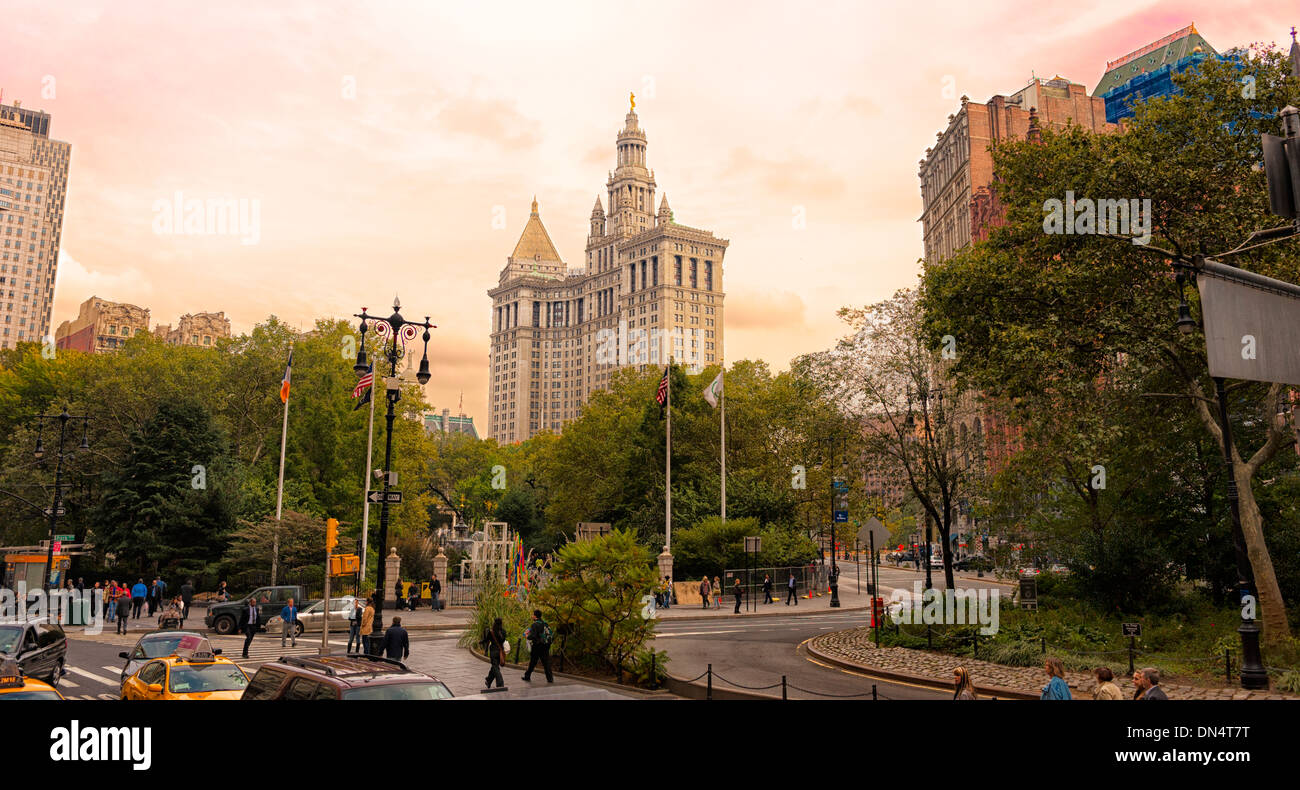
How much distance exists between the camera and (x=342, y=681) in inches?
347

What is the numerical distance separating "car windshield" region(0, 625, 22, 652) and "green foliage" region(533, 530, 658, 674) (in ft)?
36.5

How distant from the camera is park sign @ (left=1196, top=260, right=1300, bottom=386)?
761cm

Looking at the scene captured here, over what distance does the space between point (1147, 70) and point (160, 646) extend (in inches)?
5001

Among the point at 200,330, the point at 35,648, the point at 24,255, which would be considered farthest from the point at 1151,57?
the point at 24,255

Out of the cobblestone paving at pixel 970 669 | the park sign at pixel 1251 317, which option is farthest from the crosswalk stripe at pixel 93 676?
the park sign at pixel 1251 317

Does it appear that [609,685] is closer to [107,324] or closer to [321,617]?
[321,617]

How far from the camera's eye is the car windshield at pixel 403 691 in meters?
8.60

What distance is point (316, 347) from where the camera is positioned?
5644 centimetres

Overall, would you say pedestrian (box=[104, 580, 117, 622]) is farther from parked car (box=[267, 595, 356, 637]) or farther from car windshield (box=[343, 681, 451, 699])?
car windshield (box=[343, 681, 451, 699])

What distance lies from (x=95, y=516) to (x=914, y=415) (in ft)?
151

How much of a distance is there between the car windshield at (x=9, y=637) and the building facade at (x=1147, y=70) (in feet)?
360

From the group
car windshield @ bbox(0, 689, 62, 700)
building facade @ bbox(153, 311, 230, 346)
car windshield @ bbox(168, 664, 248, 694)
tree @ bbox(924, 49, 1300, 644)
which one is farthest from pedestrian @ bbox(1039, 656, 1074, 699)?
building facade @ bbox(153, 311, 230, 346)

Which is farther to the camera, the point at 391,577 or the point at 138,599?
the point at 391,577
